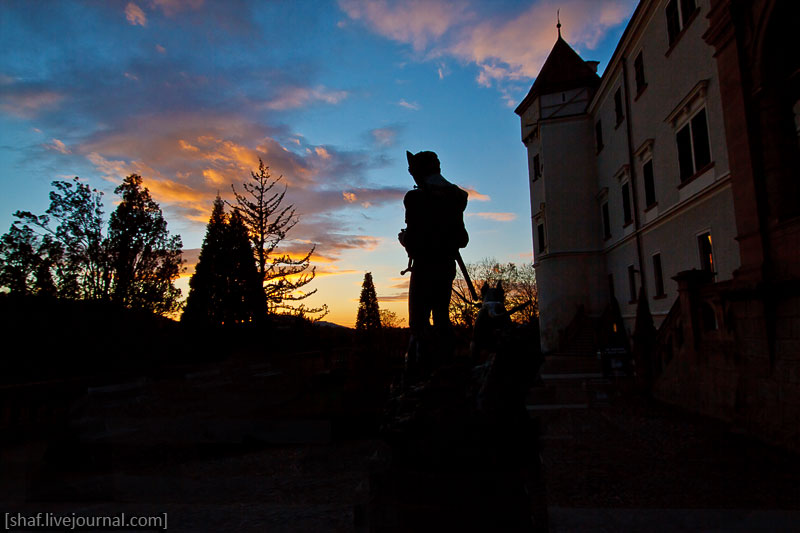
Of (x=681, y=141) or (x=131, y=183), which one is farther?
(x=131, y=183)

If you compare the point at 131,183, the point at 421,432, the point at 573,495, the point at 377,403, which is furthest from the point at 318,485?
the point at 131,183

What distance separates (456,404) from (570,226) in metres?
24.2

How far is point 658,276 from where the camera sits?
17.6 metres

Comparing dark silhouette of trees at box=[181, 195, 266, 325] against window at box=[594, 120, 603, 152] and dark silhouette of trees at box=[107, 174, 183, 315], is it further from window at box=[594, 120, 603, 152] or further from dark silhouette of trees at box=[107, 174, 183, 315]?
window at box=[594, 120, 603, 152]

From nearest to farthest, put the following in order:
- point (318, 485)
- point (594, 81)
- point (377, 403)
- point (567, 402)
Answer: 1. point (318, 485)
2. point (377, 403)
3. point (567, 402)
4. point (594, 81)

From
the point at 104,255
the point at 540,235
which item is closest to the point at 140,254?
the point at 104,255

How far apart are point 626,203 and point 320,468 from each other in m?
18.7

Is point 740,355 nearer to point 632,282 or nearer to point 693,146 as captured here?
point 693,146

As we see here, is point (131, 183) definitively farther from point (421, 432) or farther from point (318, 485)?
point (421, 432)

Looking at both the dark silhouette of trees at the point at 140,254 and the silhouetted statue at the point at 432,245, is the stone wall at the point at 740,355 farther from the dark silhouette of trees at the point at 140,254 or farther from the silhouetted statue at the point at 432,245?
the dark silhouette of trees at the point at 140,254

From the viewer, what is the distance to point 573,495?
209 inches

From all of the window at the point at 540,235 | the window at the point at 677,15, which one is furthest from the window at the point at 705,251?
the window at the point at 540,235

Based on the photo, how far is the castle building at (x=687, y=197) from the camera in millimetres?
7883

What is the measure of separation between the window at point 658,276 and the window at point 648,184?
2.12m
